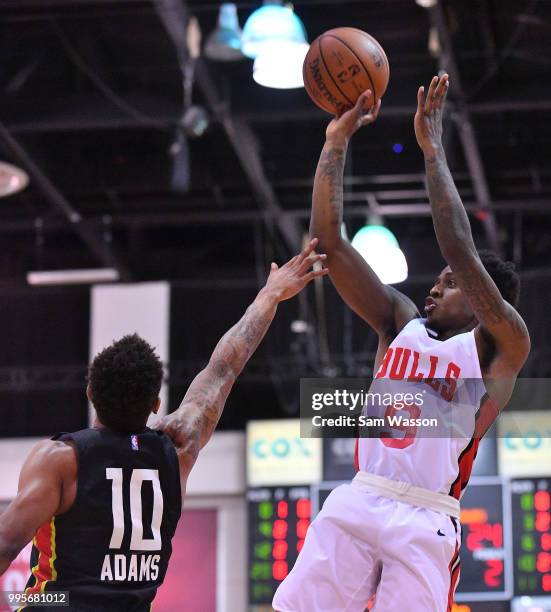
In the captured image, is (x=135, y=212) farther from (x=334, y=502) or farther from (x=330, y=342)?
(x=334, y=502)

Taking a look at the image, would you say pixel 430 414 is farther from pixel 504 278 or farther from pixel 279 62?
pixel 279 62

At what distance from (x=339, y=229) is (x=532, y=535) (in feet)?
22.5

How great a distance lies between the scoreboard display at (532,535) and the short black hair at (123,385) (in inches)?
302

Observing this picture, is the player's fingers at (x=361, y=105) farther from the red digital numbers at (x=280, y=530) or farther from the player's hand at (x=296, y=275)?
the red digital numbers at (x=280, y=530)

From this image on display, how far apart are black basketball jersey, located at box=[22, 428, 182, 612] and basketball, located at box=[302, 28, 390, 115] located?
Result: 162 centimetres

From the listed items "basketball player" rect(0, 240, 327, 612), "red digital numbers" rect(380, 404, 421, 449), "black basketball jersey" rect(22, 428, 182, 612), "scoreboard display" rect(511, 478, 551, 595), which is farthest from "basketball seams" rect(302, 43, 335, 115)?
"scoreboard display" rect(511, 478, 551, 595)

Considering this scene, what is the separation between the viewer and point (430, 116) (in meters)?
3.92

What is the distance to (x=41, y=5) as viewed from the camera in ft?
29.1

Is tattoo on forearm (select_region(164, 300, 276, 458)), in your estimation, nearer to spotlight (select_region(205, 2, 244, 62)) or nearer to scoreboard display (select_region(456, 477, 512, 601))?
spotlight (select_region(205, 2, 244, 62))

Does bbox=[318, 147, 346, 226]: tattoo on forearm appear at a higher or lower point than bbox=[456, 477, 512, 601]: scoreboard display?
higher

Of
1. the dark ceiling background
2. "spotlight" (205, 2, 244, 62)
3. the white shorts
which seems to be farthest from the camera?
the dark ceiling background

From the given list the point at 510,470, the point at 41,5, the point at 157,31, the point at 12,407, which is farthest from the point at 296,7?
the point at 12,407

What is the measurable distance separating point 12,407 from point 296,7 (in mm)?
7646

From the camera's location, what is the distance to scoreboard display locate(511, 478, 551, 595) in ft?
33.6
